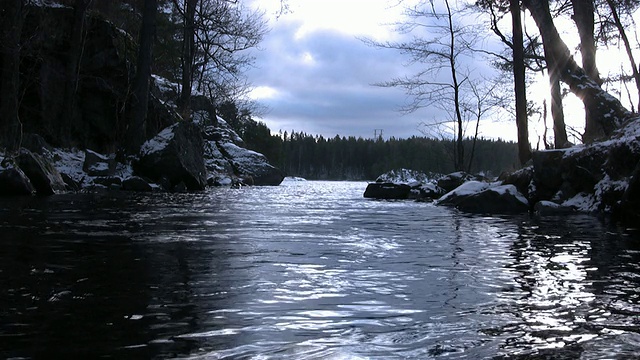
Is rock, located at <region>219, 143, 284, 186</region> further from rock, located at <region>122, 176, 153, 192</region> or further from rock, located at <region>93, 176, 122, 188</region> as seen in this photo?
rock, located at <region>122, 176, 153, 192</region>

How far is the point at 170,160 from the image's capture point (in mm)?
16984

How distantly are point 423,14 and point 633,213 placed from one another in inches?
585

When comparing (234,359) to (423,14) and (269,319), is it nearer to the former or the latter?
(269,319)

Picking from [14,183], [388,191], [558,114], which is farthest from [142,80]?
[558,114]

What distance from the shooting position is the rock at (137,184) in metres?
15.9

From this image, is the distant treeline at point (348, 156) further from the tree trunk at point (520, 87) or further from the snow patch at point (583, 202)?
the snow patch at point (583, 202)

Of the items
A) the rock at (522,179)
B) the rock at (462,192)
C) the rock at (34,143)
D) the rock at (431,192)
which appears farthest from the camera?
the rock at (431,192)

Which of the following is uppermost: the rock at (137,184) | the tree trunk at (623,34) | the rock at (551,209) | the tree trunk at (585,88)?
the tree trunk at (623,34)

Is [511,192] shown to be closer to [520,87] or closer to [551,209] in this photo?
[551,209]

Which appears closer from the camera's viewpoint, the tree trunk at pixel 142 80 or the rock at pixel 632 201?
the rock at pixel 632 201

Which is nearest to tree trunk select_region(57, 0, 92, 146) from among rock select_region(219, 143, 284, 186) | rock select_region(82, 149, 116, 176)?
rock select_region(82, 149, 116, 176)

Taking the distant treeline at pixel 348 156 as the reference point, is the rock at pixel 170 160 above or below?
below

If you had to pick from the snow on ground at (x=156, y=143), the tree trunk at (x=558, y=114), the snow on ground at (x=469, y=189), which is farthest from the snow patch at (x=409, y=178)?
the snow on ground at (x=156, y=143)

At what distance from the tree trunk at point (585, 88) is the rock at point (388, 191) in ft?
24.7
